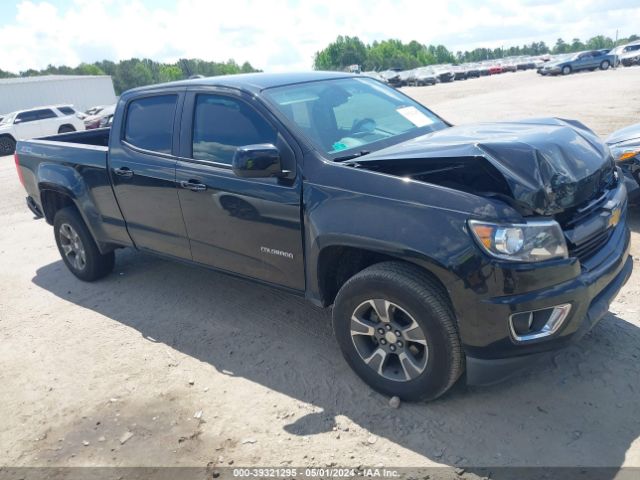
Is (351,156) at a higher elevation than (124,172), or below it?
higher

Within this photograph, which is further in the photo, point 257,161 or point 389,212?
point 257,161

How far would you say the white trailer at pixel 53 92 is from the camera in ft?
158

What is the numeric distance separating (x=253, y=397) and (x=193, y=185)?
5.15 ft

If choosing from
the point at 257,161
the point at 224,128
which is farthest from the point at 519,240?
the point at 224,128

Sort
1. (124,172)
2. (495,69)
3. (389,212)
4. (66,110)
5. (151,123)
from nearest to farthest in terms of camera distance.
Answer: (389,212)
(151,123)
(124,172)
(66,110)
(495,69)

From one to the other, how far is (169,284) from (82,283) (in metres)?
0.99

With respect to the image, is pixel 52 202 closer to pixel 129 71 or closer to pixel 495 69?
pixel 495 69

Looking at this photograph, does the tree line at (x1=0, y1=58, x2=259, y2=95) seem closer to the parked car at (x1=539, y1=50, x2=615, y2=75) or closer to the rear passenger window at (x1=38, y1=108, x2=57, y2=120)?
the parked car at (x1=539, y1=50, x2=615, y2=75)

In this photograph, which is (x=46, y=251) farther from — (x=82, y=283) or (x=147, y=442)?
(x=147, y=442)

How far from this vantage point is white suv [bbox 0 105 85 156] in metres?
21.6

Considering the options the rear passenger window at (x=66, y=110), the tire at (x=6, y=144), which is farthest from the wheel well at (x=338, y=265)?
the rear passenger window at (x=66, y=110)

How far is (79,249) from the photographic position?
558cm

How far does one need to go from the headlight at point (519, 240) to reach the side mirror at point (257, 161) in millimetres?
1269

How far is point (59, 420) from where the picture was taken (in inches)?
137
